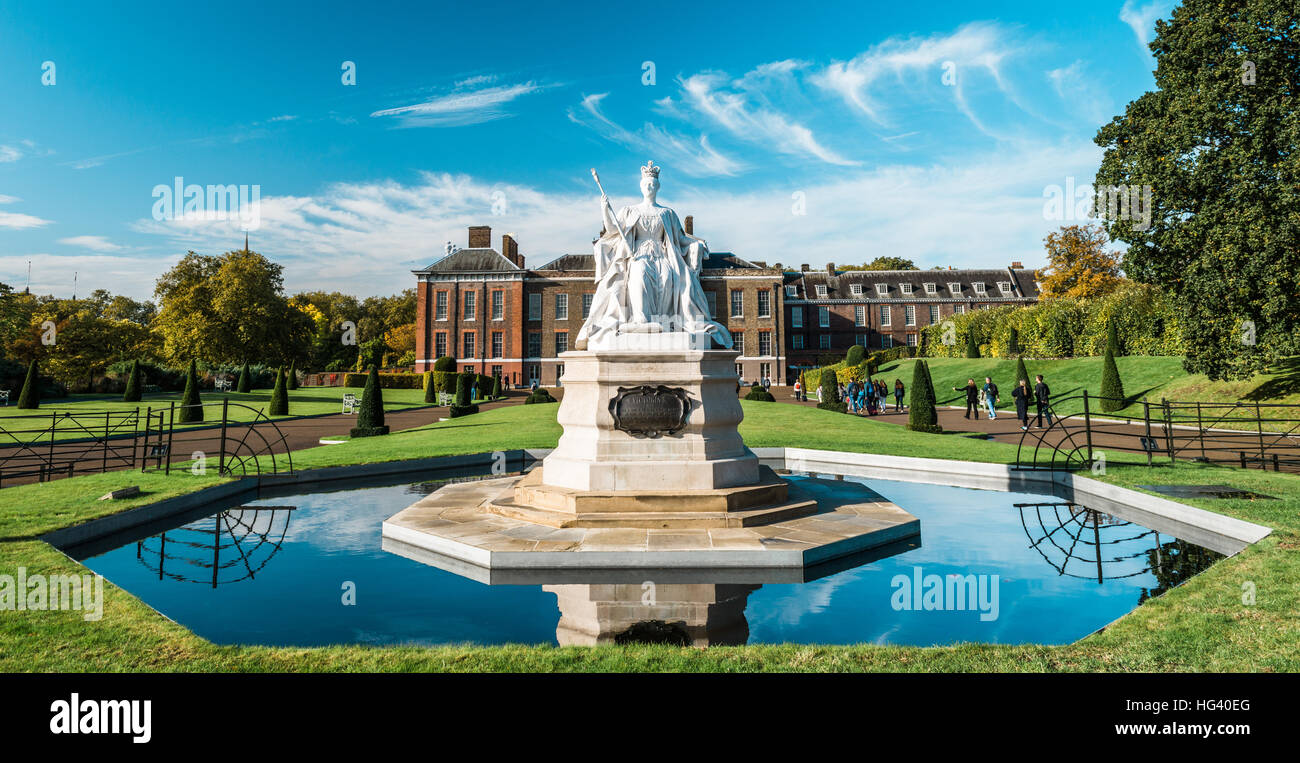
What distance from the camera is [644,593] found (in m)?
5.25

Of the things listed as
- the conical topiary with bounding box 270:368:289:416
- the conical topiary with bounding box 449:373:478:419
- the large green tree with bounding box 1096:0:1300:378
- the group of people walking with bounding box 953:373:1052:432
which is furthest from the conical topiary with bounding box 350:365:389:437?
the large green tree with bounding box 1096:0:1300:378

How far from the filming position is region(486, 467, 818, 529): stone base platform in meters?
7.02

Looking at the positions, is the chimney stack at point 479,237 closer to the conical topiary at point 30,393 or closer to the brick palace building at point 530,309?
the brick palace building at point 530,309

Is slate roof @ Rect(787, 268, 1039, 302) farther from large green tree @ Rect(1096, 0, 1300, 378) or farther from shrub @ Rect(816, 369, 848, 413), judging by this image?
large green tree @ Rect(1096, 0, 1300, 378)

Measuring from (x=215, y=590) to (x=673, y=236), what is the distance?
6.55 metres

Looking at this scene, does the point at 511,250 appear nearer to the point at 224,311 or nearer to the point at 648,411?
the point at 224,311

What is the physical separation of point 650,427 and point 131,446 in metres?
18.3

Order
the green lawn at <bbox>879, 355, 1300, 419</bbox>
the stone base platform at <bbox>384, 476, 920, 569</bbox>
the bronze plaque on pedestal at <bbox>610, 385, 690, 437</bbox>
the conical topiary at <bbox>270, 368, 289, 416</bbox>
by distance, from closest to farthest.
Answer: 1. the stone base platform at <bbox>384, 476, 920, 569</bbox>
2. the bronze plaque on pedestal at <bbox>610, 385, 690, 437</bbox>
3. the green lawn at <bbox>879, 355, 1300, 419</bbox>
4. the conical topiary at <bbox>270, 368, 289, 416</bbox>


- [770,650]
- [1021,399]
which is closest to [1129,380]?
[1021,399]

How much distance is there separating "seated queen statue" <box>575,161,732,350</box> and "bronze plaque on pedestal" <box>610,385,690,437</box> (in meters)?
0.91

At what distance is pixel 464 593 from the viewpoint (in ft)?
17.7
